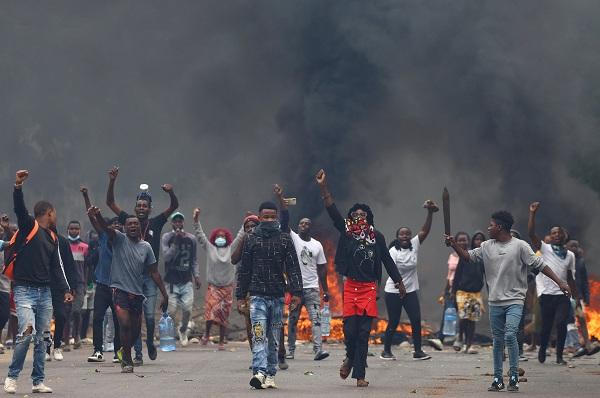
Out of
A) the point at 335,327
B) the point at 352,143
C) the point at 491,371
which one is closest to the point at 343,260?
the point at 491,371

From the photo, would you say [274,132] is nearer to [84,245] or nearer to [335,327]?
[335,327]

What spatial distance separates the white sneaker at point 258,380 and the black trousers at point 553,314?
5.39m

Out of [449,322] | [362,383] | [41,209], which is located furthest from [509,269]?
[449,322]

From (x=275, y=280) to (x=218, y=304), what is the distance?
25.4 ft

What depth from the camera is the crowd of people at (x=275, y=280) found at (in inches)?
398

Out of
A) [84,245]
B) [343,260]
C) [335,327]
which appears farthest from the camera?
[335,327]

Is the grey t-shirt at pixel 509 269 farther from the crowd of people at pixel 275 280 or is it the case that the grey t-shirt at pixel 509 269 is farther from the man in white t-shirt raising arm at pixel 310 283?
the man in white t-shirt raising arm at pixel 310 283

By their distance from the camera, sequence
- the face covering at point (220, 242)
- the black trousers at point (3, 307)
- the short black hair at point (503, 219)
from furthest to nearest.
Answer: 1. the face covering at point (220, 242)
2. the black trousers at point (3, 307)
3. the short black hair at point (503, 219)

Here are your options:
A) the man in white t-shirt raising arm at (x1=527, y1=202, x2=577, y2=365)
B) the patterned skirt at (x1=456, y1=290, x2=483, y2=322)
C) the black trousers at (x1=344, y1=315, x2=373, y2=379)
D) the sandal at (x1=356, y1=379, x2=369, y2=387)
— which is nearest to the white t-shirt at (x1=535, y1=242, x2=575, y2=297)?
the man in white t-shirt raising arm at (x1=527, y1=202, x2=577, y2=365)

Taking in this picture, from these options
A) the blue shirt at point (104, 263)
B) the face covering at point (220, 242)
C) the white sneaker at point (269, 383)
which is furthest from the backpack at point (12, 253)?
the face covering at point (220, 242)

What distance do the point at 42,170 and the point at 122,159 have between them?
5.91 feet

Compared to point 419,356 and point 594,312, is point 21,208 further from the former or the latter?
point 594,312

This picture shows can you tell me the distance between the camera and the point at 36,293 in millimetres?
10031

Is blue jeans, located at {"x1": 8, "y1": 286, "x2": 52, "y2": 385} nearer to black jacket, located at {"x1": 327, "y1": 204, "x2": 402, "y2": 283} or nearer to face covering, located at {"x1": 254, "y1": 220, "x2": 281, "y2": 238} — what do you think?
face covering, located at {"x1": 254, "y1": 220, "x2": 281, "y2": 238}
